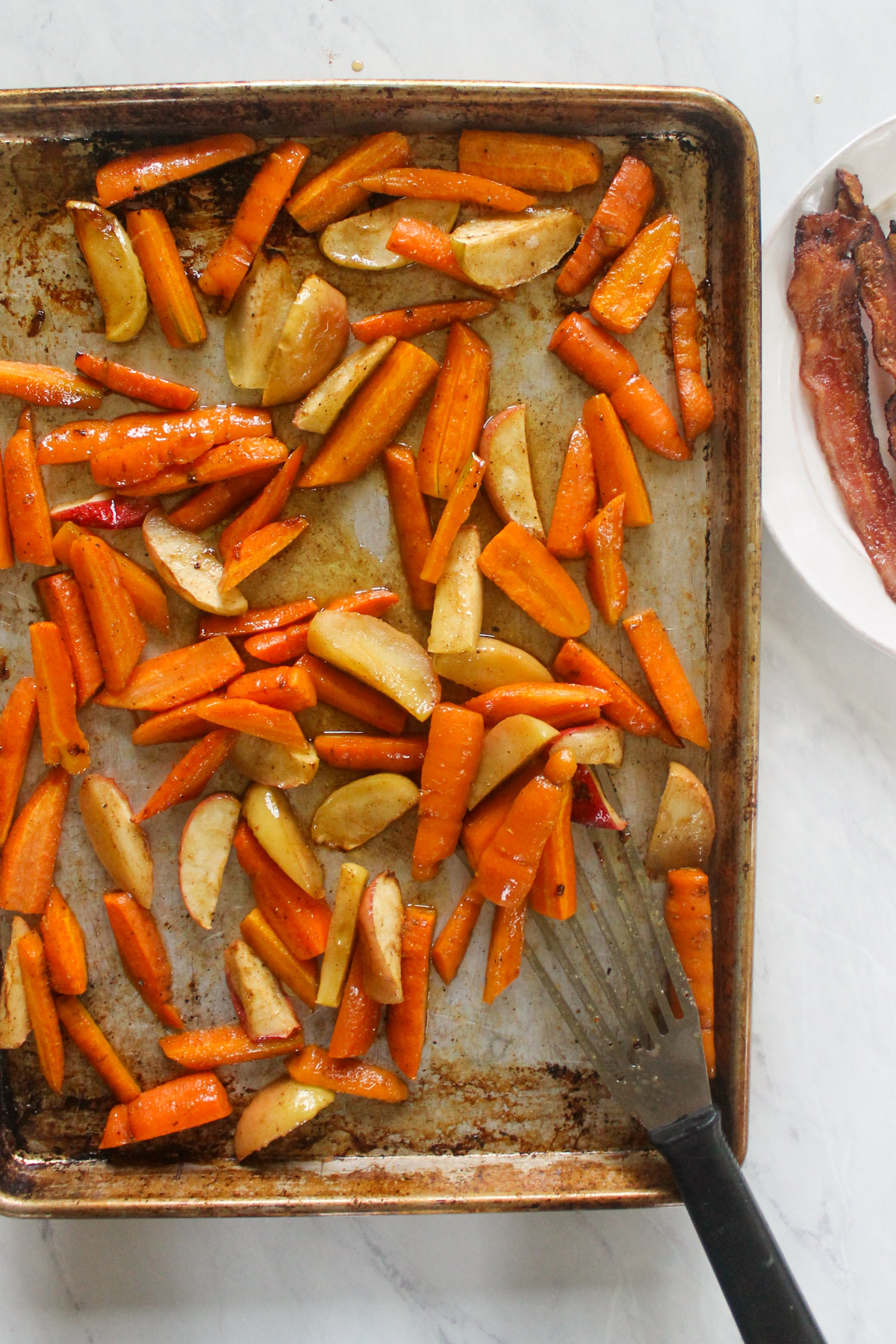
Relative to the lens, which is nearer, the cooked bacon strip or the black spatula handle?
the black spatula handle

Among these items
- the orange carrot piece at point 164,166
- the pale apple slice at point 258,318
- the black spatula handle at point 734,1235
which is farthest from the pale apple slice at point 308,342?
the black spatula handle at point 734,1235

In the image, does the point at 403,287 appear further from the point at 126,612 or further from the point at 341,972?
the point at 341,972

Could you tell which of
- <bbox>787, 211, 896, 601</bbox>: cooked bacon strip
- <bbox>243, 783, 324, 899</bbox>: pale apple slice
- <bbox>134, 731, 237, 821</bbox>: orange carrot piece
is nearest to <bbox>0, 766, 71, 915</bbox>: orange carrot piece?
<bbox>134, 731, 237, 821</bbox>: orange carrot piece

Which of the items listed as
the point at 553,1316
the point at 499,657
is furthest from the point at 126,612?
the point at 553,1316

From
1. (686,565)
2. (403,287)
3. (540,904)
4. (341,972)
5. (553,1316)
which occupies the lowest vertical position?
(553,1316)

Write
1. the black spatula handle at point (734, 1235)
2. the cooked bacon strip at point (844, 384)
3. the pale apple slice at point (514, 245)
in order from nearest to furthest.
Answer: the black spatula handle at point (734, 1235) → the pale apple slice at point (514, 245) → the cooked bacon strip at point (844, 384)

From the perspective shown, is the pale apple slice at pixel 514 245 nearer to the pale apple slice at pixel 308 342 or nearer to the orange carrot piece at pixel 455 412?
the orange carrot piece at pixel 455 412

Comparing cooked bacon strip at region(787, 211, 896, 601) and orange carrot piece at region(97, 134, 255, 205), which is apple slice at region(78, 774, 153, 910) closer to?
orange carrot piece at region(97, 134, 255, 205)
